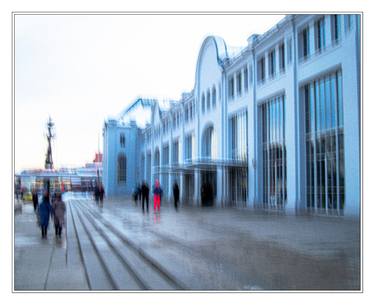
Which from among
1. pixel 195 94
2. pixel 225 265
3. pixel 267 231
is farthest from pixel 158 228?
pixel 195 94

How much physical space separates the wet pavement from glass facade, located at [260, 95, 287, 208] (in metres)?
9.19

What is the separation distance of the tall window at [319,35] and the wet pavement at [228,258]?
897 centimetres

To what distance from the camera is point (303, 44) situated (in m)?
22.1

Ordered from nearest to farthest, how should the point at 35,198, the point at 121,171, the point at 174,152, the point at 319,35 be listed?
1. the point at 35,198
2. the point at 319,35
3. the point at 174,152
4. the point at 121,171

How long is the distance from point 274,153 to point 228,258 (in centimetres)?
1645

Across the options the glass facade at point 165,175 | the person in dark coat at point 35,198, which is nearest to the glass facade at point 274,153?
the person in dark coat at point 35,198

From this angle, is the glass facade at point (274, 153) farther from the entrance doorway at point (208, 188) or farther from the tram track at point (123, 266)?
the tram track at point (123, 266)

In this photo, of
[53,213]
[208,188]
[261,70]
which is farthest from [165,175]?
[53,213]

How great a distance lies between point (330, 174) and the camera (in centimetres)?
1972

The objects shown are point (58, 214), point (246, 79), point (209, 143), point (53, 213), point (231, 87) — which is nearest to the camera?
point (58, 214)

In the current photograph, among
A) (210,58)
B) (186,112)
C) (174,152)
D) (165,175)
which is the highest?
(210,58)

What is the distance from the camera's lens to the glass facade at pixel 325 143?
19141mm

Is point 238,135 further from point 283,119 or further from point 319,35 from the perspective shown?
point 319,35

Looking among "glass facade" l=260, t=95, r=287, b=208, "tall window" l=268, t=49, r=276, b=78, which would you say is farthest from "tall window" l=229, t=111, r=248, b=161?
"tall window" l=268, t=49, r=276, b=78
